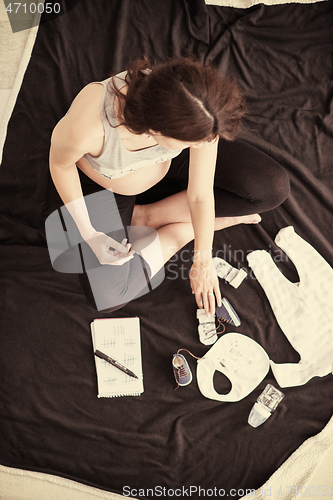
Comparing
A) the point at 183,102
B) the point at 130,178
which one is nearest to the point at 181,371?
the point at 130,178

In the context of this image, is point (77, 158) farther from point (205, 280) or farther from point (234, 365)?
point (234, 365)

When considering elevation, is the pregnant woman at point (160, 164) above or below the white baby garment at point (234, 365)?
above

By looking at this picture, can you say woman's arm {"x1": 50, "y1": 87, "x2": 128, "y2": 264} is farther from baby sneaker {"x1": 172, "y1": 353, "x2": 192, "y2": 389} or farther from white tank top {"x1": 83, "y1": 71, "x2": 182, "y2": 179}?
baby sneaker {"x1": 172, "y1": 353, "x2": 192, "y2": 389}

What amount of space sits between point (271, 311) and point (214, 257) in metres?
0.28

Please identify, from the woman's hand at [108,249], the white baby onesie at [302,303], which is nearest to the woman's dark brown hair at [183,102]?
the woman's hand at [108,249]

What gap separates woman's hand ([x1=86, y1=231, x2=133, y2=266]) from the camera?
104cm

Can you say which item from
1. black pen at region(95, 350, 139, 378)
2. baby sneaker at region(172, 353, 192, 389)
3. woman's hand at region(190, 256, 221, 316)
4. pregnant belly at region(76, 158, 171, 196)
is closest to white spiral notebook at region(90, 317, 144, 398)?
black pen at region(95, 350, 139, 378)

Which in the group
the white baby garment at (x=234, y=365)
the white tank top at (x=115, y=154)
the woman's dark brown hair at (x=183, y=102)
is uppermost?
the woman's dark brown hair at (x=183, y=102)

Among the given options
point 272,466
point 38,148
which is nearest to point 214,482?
point 272,466

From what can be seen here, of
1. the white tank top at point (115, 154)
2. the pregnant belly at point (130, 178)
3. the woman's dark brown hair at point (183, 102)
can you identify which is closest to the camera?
the woman's dark brown hair at point (183, 102)

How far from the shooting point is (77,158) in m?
0.90

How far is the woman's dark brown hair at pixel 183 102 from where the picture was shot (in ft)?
2.19

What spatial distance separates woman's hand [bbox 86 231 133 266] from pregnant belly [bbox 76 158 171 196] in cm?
15

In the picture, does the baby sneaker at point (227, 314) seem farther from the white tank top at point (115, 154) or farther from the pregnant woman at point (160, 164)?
the white tank top at point (115, 154)
